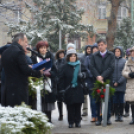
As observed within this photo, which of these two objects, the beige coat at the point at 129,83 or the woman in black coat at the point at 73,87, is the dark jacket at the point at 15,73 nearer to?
the woman in black coat at the point at 73,87

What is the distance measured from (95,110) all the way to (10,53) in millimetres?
3645

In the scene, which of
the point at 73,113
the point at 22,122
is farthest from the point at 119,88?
the point at 22,122

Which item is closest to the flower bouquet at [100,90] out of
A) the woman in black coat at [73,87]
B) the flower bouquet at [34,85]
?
the woman in black coat at [73,87]

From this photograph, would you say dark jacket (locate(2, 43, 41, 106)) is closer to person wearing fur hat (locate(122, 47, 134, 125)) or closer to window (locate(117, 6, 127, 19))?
person wearing fur hat (locate(122, 47, 134, 125))

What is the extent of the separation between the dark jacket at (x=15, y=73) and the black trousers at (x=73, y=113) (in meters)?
2.23

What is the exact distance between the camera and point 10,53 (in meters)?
6.18

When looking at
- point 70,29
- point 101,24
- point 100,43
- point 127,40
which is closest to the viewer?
point 100,43

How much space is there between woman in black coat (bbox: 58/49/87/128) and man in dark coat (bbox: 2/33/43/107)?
202 cm

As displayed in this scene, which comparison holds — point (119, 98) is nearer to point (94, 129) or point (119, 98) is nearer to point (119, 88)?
point (119, 88)

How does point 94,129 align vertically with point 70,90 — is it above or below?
A: below

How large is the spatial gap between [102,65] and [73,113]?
1.27 m

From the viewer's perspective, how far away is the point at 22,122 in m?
4.55

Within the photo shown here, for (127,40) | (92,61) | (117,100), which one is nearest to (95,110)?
(117,100)

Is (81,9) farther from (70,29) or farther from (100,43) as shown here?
(100,43)
